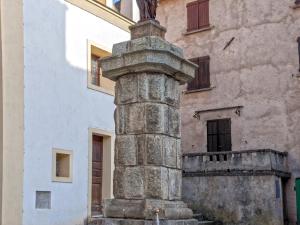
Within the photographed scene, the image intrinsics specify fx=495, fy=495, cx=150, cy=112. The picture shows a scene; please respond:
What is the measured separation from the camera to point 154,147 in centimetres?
727

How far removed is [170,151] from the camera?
296 inches

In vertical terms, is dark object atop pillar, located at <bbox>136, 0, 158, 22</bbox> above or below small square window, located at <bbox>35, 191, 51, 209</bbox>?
above

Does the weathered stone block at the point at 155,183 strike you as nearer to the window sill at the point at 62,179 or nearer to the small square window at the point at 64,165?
the window sill at the point at 62,179

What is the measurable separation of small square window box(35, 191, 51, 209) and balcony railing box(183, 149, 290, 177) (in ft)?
25.0

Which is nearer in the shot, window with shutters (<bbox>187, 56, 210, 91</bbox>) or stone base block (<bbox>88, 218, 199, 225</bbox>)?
stone base block (<bbox>88, 218, 199, 225</bbox>)

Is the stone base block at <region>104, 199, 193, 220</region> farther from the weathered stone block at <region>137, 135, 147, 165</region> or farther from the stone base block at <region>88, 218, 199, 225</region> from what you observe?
the weathered stone block at <region>137, 135, 147, 165</region>

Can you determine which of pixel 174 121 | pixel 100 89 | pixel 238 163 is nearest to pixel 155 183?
pixel 174 121

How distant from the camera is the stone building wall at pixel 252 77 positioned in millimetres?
19969

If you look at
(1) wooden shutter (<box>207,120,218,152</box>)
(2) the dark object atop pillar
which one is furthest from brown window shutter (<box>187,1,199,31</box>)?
(2) the dark object atop pillar

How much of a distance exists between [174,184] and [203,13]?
16367 millimetres

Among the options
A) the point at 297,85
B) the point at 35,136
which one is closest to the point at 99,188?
the point at 35,136

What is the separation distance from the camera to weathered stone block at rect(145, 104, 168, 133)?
7.35m

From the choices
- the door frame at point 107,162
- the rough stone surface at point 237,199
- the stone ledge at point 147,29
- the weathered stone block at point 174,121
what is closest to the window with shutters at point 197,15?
the rough stone surface at point 237,199

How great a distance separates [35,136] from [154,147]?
20.5 feet
